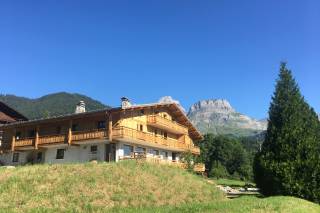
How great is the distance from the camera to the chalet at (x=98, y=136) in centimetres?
4019

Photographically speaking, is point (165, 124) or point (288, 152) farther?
point (165, 124)

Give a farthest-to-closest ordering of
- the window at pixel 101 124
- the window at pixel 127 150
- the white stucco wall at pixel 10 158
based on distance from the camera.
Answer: the white stucco wall at pixel 10 158 < the window at pixel 101 124 < the window at pixel 127 150

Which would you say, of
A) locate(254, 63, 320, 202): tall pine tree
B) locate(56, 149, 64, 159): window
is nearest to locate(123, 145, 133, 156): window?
locate(56, 149, 64, 159): window

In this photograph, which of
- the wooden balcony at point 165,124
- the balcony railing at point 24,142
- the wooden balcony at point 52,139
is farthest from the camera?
the wooden balcony at point 165,124

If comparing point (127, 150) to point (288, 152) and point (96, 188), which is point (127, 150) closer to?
point (96, 188)

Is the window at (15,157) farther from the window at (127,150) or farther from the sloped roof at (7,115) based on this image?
the window at (127,150)

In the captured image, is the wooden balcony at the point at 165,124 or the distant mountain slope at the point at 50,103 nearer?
the wooden balcony at the point at 165,124

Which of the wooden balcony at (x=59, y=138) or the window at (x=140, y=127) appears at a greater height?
the window at (x=140, y=127)

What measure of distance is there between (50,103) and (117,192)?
139364mm

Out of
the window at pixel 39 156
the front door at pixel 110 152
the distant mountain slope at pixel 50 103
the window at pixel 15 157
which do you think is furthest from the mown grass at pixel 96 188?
the distant mountain slope at pixel 50 103

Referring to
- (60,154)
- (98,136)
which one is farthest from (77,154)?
(98,136)

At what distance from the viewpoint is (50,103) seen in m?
159

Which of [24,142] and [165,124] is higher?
[165,124]

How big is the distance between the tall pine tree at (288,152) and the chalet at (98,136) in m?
15.7
